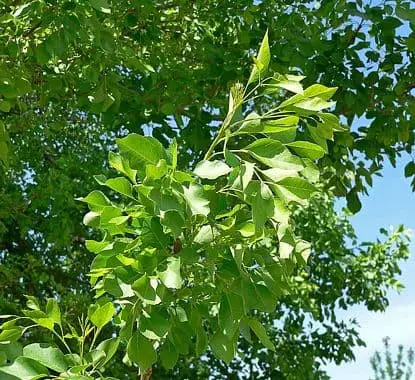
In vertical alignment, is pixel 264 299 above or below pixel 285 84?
below

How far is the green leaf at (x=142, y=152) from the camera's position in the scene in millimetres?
1385

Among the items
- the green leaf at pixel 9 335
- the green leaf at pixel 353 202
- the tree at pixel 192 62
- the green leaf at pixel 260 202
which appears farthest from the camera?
the green leaf at pixel 353 202

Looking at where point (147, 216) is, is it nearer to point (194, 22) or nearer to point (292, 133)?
point (292, 133)

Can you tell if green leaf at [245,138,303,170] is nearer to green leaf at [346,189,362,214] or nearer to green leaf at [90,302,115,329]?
green leaf at [90,302,115,329]

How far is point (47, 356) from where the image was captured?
1.42 m

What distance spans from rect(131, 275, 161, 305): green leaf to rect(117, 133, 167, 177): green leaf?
0.63 ft

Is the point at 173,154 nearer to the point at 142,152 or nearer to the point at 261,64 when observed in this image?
the point at 142,152

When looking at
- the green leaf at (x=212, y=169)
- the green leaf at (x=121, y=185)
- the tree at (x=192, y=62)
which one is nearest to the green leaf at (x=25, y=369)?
the green leaf at (x=121, y=185)

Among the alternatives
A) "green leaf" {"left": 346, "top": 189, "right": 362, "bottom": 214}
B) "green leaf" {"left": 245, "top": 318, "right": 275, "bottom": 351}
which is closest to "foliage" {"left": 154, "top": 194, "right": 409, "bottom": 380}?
"green leaf" {"left": 346, "top": 189, "right": 362, "bottom": 214}

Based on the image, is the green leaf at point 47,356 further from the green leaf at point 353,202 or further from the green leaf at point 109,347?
the green leaf at point 353,202

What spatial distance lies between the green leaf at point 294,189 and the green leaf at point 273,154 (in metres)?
0.02

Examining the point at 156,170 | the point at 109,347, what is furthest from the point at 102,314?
the point at 156,170

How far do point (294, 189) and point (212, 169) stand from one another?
5.5 inches

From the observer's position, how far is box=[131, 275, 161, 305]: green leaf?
131cm
